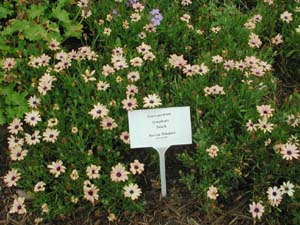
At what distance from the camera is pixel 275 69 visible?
409 cm

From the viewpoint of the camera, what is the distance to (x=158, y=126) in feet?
9.70

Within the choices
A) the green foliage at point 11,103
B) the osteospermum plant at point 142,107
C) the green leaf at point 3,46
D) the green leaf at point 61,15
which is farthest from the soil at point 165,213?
the green leaf at point 61,15

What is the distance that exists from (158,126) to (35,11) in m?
1.57

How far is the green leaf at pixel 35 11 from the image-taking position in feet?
12.3

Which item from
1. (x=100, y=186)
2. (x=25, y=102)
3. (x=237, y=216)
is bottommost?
(x=237, y=216)

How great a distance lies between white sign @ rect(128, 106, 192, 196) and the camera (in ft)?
9.68

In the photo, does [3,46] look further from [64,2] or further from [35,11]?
[64,2]

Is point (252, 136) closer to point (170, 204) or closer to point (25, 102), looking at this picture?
point (170, 204)

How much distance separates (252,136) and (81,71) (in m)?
1.34

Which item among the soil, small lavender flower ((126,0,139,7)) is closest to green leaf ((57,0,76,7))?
small lavender flower ((126,0,139,7))

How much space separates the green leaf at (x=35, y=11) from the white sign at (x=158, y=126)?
137 centimetres

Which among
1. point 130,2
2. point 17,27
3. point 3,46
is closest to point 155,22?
point 130,2

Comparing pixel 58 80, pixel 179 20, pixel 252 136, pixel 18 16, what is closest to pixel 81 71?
pixel 58 80

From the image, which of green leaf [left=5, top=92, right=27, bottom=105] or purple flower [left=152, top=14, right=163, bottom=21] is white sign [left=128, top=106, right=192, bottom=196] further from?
purple flower [left=152, top=14, right=163, bottom=21]
